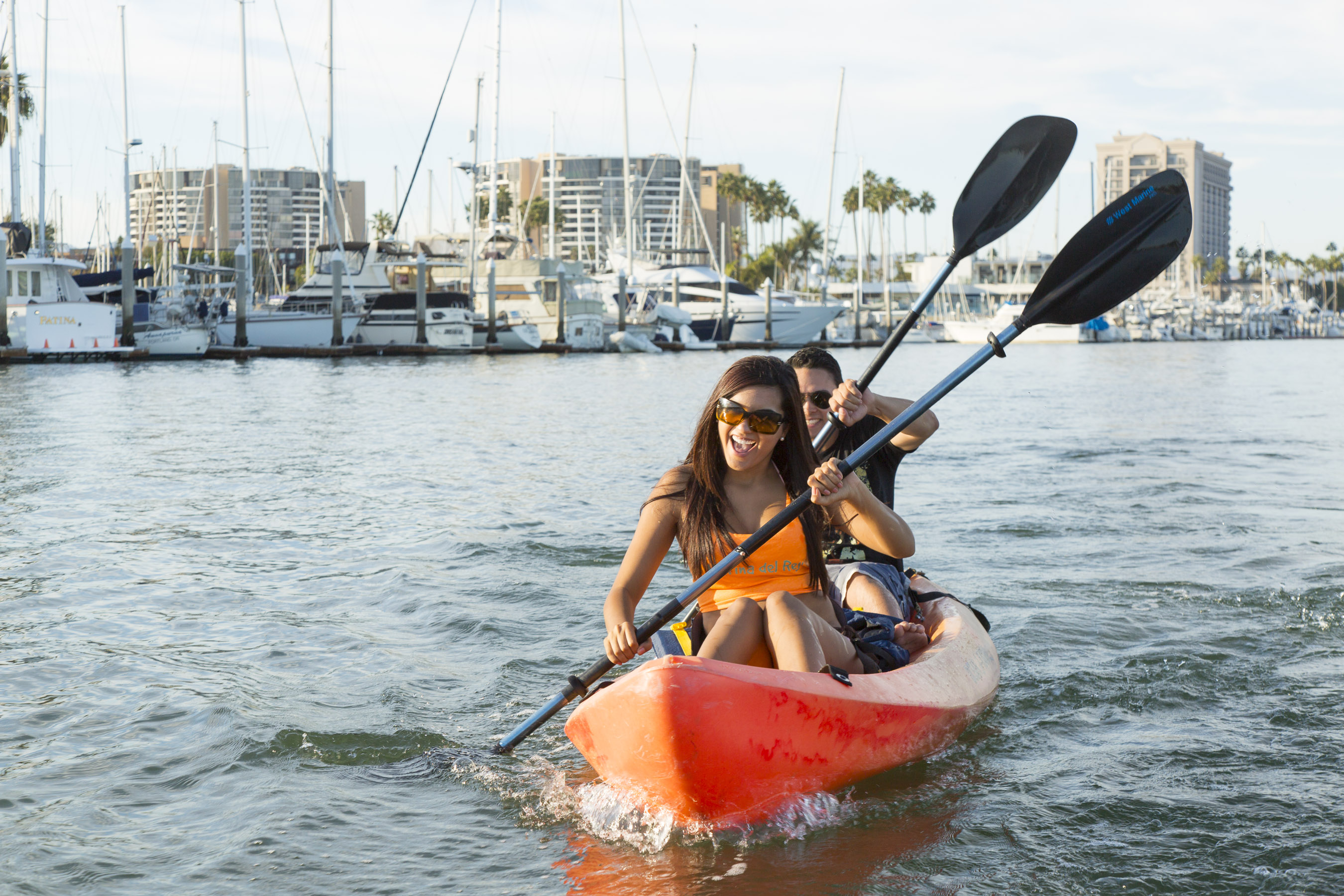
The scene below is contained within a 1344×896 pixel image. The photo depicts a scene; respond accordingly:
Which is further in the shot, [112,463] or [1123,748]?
[112,463]

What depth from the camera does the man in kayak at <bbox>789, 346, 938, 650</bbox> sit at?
510 centimetres

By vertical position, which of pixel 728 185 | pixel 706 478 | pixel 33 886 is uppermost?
pixel 728 185

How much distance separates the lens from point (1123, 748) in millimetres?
5031

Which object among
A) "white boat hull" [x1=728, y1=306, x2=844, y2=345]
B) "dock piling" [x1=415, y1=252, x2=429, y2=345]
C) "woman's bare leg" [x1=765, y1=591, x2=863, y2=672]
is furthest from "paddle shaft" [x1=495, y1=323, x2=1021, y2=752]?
"white boat hull" [x1=728, y1=306, x2=844, y2=345]

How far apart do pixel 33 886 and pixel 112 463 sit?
11.3 meters

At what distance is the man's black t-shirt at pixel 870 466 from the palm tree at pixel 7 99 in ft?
128

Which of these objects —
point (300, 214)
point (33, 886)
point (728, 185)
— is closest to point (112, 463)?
point (33, 886)

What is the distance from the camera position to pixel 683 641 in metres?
4.46

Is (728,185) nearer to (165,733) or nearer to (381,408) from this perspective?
(381,408)

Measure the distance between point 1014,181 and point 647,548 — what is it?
310cm

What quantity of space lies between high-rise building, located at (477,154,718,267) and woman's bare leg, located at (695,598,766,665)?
4547 centimetres

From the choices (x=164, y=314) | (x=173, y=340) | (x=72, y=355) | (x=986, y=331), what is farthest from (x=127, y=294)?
(x=986, y=331)

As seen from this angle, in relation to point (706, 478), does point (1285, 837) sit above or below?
below

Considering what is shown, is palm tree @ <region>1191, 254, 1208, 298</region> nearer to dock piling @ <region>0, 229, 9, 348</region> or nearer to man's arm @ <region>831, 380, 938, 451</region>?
dock piling @ <region>0, 229, 9, 348</region>
